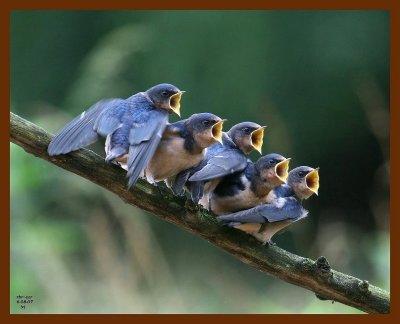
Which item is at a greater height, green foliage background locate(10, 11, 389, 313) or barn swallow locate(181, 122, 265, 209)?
barn swallow locate(181, 122, 265, 209)

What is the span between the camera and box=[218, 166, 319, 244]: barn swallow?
3496 millimetres

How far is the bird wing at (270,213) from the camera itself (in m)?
3.48

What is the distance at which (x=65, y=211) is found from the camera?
22.0 feet

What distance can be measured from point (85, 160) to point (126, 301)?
2.40 m

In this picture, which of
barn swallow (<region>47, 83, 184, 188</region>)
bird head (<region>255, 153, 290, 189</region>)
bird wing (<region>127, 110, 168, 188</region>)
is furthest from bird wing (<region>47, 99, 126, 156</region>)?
bird head (<region>255, 153, 290, 189</region>)

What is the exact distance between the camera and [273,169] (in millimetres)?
3576

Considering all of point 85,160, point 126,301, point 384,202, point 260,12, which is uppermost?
point 85,160

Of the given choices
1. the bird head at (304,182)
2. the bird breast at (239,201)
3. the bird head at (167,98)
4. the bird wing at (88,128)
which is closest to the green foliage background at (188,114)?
the bird head at (304,182)

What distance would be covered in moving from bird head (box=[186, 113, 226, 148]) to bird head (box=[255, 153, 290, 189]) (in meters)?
0.22

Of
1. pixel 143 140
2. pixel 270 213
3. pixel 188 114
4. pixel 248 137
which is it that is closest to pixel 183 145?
pixel 143 140

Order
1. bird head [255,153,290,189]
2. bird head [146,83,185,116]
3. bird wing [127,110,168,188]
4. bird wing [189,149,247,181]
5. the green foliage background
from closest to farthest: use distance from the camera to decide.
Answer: bird wing [127,110,168,188], bird wing [189,149,247,181], bird head [255,153,290,189], bird head [146,83,185,116], the green foliage background

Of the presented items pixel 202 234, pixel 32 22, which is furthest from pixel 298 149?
pixel 202 234

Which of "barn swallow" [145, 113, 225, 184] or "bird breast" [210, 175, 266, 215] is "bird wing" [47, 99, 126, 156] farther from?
"bird breast" [210, 175, 266, 215]

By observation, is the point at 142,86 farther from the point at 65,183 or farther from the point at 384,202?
the point at 384,202
